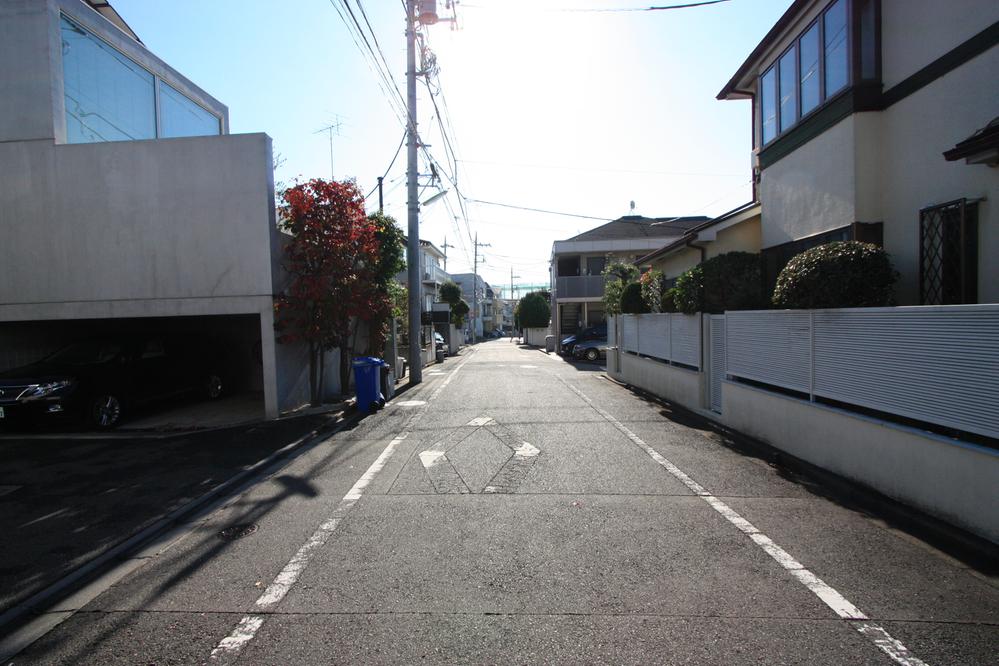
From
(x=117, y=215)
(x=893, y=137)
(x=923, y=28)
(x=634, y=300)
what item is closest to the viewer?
(x=923, y=28)

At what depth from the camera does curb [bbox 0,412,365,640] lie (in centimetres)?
366

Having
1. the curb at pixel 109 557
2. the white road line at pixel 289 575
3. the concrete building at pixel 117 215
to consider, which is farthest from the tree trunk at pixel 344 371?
the white road line at pixel 289 575

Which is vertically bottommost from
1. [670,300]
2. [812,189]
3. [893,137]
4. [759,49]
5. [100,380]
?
[100,380]

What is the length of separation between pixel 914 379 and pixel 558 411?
22.3 feet

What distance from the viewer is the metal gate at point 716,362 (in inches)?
396

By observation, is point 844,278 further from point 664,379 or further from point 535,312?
point 535,312

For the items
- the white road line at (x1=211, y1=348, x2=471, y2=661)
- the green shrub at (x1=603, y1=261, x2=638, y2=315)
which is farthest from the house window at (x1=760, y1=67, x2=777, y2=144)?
the white road line at (x1=211, y1=348, x2=471, y2=661)

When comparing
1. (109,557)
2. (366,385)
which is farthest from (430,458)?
(366,385)

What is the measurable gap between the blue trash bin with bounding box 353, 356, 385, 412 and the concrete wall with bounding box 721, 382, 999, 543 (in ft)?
24.9

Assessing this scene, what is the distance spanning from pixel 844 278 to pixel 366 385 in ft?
29.1

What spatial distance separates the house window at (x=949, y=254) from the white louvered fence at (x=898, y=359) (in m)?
1.60

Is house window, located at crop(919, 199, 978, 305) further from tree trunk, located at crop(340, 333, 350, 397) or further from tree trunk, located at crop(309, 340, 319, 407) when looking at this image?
tree trunk, located at crop(340, 333, 350, 397)

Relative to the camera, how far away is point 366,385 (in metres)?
11.9

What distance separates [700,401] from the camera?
1080cm
